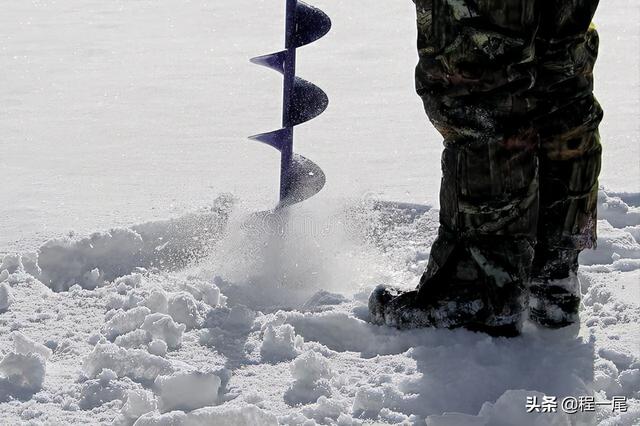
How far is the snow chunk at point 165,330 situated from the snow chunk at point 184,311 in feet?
0.40

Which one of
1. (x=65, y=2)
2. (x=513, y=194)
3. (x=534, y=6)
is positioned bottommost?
(x=65, y=2)

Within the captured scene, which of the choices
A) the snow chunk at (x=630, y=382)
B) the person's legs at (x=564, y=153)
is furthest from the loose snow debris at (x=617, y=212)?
the snow chunk at (x=630, y=382)

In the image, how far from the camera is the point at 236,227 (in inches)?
143

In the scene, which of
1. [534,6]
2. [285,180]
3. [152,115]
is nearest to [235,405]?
[534,6]

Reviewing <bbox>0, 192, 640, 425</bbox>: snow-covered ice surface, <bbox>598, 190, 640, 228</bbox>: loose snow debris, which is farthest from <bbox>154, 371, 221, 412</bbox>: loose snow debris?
<bbox>598, 190, 640, 228</bbox>: loose snow debris

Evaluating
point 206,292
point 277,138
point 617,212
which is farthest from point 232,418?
point 617,212

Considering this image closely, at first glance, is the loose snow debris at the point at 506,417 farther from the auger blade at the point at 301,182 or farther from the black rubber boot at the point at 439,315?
the auger blade at the point at 301,182

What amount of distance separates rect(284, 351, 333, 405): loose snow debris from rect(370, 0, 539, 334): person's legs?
14.1 inches

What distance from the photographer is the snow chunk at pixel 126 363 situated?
251 cm

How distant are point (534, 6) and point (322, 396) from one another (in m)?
1.09

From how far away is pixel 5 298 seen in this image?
3.04 m

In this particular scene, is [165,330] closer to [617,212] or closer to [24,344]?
[24,344]

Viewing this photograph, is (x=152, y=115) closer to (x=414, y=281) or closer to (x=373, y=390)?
(x=414, y=281)

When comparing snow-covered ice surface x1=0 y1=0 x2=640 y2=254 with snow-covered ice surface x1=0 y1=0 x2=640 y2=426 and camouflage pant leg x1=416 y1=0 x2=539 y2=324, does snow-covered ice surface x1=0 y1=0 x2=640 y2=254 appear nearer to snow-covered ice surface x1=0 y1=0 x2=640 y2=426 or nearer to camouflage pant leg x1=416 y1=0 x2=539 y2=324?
snow-covered ice surface x1=0 y1=0 x2=640 y2=426
